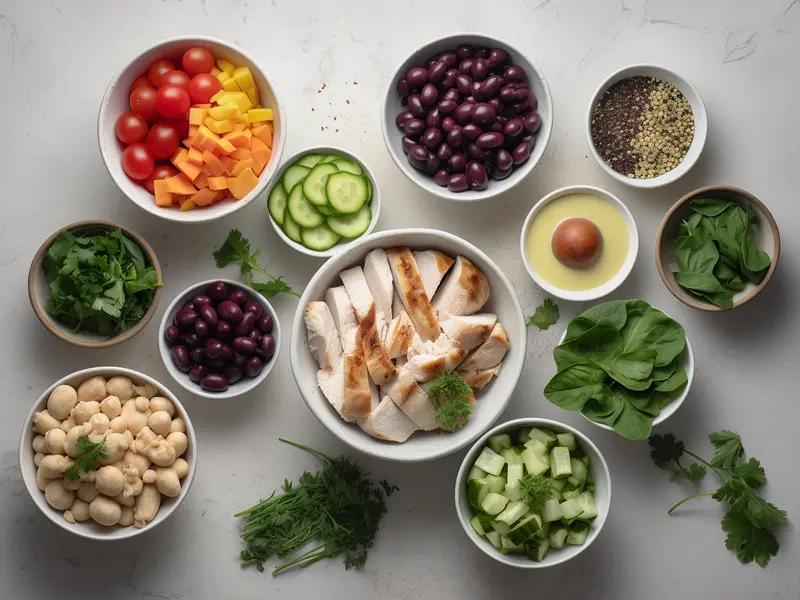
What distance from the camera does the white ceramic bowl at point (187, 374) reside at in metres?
2.78

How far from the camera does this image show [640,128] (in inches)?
115

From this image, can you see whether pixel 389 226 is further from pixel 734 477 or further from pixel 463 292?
pixel 734 477

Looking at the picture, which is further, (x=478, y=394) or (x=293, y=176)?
(x=293, y=176)

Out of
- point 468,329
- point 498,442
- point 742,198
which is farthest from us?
point 742,198

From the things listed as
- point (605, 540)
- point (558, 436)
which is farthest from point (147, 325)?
point (605, 540)

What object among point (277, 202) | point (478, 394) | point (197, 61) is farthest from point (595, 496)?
point (197, 61)

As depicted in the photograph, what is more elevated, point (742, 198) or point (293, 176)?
point (742, 198)

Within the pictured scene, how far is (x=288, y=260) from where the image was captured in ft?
9.91

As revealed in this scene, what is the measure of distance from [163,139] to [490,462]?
1597 millimetres

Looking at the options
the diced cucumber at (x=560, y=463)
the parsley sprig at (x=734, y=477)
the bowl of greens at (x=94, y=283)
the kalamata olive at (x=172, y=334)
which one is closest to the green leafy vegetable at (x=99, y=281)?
the bowl of greens at (x=94, y=283)

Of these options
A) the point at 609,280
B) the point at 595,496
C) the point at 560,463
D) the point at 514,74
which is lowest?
the point at 595,496

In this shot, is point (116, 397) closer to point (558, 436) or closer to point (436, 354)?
point (436, 354)

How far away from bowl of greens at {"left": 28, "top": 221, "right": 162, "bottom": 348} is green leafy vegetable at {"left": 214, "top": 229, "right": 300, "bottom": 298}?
0.25 m

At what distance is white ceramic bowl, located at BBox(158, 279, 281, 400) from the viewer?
2781mm
